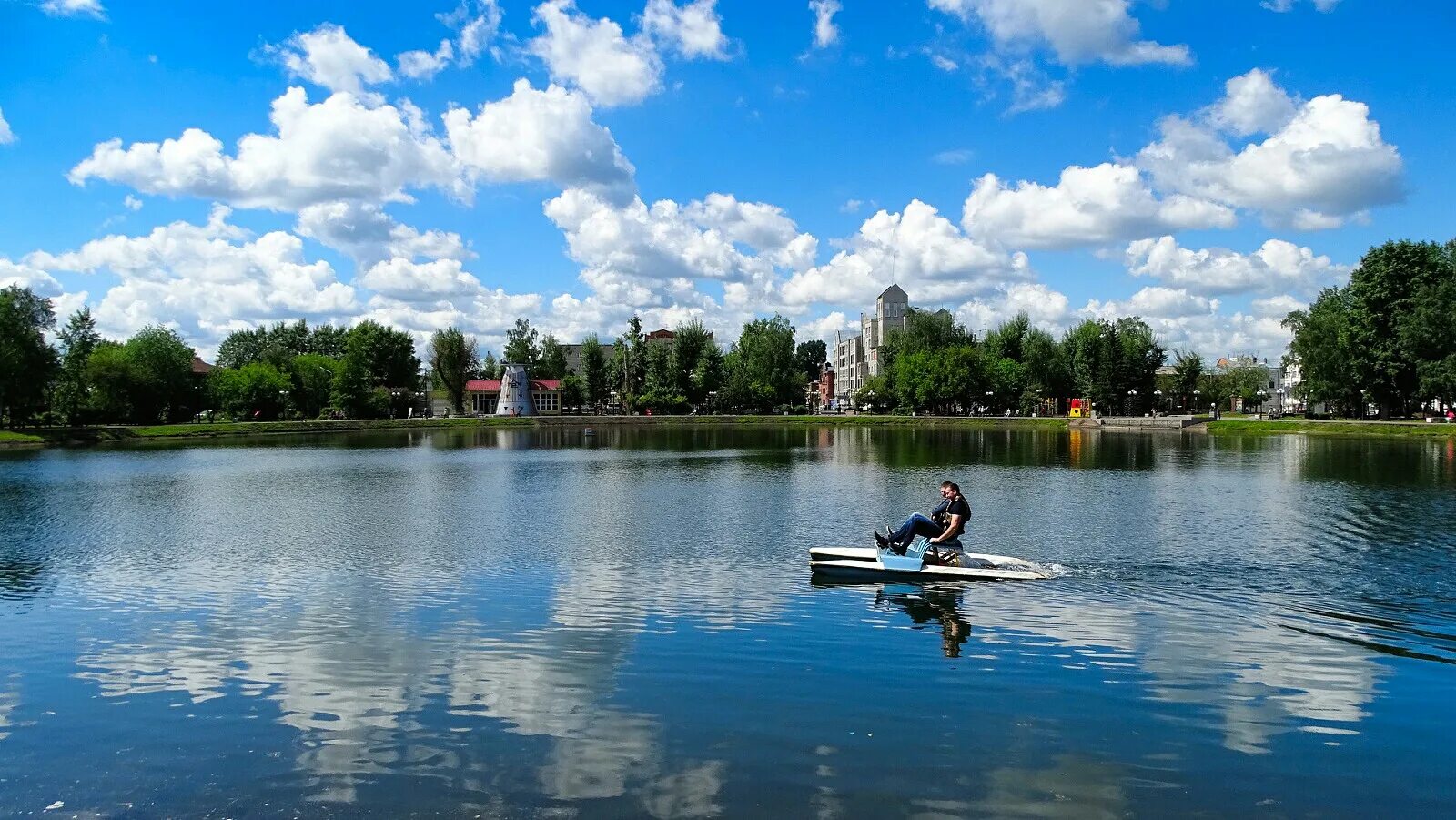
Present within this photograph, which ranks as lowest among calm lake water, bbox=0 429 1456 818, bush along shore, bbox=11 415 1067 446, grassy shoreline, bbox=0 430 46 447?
Result: calm lake water, bbox=0 429 1456 818

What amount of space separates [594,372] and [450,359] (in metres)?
21.7

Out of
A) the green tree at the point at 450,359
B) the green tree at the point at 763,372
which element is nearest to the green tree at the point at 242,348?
the green tree at the point at 450,359

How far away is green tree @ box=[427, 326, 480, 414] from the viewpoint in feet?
458

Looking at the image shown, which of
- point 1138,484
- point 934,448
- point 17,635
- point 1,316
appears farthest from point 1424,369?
point 1,316

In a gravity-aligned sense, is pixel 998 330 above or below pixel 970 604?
above

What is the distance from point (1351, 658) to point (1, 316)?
96.2 metres

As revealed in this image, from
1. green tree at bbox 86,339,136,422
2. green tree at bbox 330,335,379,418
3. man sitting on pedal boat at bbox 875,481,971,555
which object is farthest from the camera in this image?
green tree at bbox 330,335,379,418

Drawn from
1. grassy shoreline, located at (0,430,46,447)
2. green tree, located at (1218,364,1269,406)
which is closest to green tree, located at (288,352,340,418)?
grassy shoreline, located at (0,430,46,447)

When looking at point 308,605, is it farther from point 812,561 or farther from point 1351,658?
point 1351,658

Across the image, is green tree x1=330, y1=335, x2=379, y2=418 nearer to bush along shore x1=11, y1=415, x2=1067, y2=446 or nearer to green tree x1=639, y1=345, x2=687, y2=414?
bush along shore x1=11, y1=415, x2=1067, y2=446

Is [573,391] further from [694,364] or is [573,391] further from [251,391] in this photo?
[251,391]

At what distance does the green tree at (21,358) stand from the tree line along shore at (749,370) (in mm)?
207

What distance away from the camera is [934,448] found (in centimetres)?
6812

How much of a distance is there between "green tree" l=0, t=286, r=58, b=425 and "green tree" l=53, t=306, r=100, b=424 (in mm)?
2928
